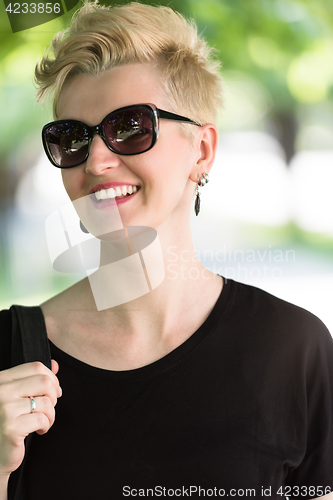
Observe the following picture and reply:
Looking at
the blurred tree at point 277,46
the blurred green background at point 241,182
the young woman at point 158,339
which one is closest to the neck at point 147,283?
the young woman at point 158,339

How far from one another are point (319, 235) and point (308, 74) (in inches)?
32.9

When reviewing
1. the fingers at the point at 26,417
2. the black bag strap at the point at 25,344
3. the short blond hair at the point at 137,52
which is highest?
the short blond hair at the point at 137,52

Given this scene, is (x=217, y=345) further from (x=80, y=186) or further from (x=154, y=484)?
(x=80, y=186)

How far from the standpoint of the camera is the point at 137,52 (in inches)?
50.3

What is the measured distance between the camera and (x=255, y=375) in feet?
4.37

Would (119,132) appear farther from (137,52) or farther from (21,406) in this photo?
(21,406)

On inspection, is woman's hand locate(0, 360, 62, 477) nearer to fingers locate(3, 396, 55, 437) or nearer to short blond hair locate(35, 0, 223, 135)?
fingers locate(3, 396, 55, 437)

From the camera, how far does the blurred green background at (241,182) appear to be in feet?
6.75

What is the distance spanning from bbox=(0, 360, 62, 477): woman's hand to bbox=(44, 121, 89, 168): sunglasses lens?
594 mm

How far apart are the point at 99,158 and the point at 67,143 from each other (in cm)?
13

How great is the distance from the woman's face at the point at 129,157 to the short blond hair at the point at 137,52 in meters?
0.03

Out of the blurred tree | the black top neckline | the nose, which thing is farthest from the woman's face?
the blurred tree

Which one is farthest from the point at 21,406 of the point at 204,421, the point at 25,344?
the point at 204,421

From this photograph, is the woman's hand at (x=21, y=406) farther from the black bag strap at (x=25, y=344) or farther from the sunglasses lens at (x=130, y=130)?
the sunglasses lens at (x=130, y=130)
